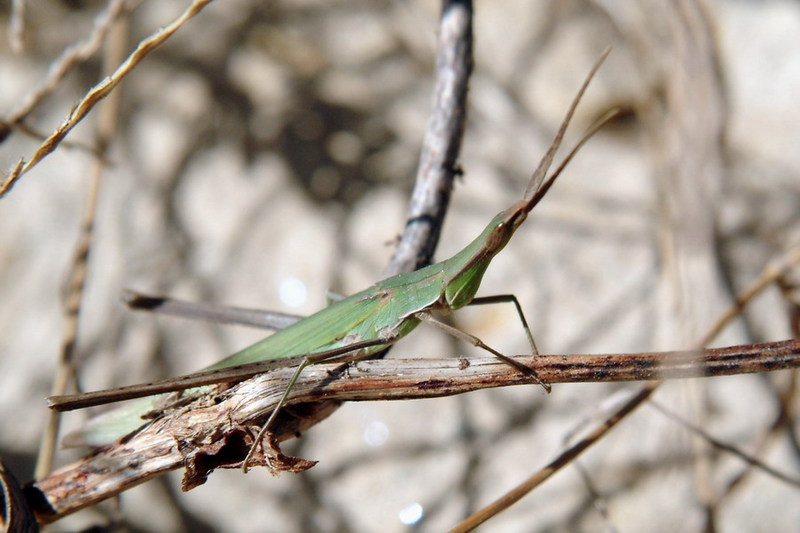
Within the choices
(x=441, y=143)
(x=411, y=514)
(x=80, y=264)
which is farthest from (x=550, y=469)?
(x=80, y=264)

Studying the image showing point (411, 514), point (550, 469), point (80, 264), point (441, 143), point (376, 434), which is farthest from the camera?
point (376, 434)

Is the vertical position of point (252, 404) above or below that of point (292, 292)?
below

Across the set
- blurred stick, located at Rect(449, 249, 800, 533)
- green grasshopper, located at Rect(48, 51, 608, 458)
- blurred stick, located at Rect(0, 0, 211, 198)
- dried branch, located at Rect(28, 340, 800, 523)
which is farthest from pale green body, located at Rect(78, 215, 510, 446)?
blurred stick, located at Rect(0, 0, 211, 198)

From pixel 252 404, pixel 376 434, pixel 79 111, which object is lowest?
pixel 252 404

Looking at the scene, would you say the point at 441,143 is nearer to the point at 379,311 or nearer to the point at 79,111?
the point at 379,311

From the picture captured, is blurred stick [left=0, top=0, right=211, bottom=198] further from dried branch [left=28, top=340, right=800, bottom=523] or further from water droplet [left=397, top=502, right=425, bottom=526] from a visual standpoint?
water droplet [left=397, top=502, right=425, bottom=526]

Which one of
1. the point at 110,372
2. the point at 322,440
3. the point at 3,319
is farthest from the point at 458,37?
the point at 3,319

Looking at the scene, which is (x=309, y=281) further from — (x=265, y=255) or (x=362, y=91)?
(x=362, y=91)

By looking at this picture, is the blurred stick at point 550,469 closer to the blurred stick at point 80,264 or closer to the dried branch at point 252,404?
the dried branch at point 252,404
